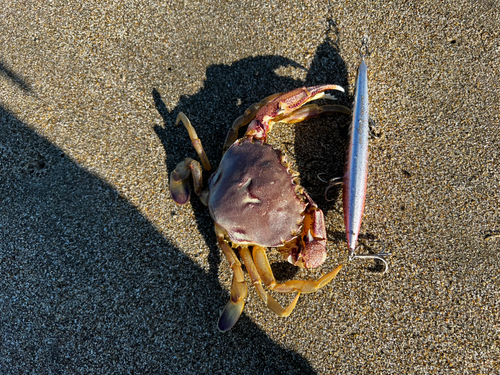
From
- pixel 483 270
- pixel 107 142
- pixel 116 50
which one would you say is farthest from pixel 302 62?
pixel 483 270

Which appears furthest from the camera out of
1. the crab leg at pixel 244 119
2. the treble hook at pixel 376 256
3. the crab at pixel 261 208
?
the crab leg at pixel 244 119

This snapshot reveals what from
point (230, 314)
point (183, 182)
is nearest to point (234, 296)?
point (230, 314)

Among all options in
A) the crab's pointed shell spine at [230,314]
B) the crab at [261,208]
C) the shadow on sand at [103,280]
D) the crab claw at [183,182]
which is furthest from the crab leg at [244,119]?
the crab's pointed shell spine at [230,314]

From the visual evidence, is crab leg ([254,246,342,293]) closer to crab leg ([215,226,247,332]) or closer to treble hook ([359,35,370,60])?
crab leg ([215,226,247,332])

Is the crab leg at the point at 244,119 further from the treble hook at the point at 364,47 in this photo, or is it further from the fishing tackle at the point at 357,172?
the treble hook at the point at 364,47

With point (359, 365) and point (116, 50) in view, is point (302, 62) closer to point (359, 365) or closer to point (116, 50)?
point (116, 50)

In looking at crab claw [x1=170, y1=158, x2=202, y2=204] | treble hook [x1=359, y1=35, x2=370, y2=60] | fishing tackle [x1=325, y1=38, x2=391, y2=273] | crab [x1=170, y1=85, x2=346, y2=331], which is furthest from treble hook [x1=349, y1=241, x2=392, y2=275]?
treble hook [x1=359, y1=35, x2=370, y2=60]

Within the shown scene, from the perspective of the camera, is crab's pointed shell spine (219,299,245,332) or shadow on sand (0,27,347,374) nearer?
crab's pointed shell spine (219,299,245,332)
